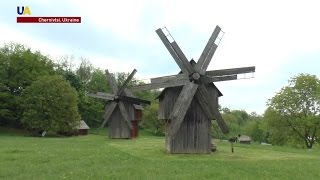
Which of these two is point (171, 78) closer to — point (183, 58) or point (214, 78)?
point (183, 58)

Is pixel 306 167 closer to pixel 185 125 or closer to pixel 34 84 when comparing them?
pixel 185 125

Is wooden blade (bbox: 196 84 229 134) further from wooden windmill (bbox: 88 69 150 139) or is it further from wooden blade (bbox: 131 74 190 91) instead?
wooden windmill (bbox: 88 69 150 139)

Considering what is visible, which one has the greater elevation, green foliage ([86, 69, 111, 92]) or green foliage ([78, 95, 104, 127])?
green foliage ([86, 69, 111, 92])

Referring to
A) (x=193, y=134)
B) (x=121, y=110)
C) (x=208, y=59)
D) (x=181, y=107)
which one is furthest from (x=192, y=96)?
(x=121, y=110)

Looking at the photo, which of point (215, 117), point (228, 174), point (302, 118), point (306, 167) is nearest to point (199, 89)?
point (215, 117)

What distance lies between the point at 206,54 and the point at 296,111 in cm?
3461

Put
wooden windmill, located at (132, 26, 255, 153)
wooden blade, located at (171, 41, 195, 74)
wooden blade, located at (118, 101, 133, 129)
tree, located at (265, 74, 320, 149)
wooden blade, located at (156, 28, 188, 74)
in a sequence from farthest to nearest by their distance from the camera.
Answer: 1. tree, located at (265, 74, 320, 149)
2. wooden blade, located at (118, 101, 133, 129)
3. wooden blade, located at (156, 28, 188, 74)
4. wooden blade, located at (171, 41, 195, 74)
5. wooden windmill, located at (132, 26, 255, 153)

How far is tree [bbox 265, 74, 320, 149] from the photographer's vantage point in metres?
56.7

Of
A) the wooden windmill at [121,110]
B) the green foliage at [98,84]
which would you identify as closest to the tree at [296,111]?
the wooden windmill at [121,110]

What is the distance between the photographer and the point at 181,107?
26141mm

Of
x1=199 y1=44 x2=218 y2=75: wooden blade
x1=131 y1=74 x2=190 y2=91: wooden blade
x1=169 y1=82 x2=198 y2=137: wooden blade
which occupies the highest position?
x1=199 y1=44 x2=218 y2=75: wooden blade

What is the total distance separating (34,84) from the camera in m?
60.9

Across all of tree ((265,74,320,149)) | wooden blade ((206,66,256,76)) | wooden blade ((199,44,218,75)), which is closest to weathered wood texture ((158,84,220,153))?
wooden blade ((206,66,256,76))

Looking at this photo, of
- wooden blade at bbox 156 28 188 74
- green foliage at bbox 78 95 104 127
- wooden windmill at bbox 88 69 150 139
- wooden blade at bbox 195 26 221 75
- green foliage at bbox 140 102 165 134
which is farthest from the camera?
green foliage at bbox 78 95 104 127
